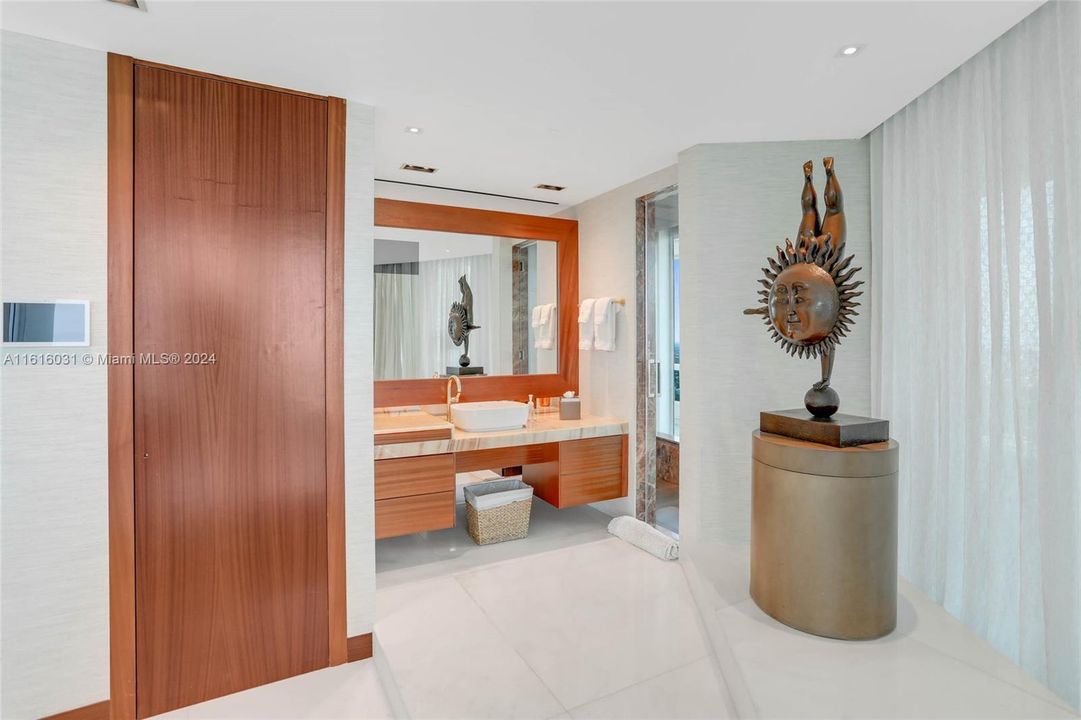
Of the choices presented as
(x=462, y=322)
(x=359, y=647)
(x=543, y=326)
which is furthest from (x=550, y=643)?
(x=543, y=326)

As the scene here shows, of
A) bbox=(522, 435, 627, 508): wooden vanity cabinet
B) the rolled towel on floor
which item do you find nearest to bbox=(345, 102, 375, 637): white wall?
bbox=(522, 435, 627, 508): wooden vanity cabinet

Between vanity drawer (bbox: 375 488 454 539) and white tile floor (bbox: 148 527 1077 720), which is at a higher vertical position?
vanity drawer (bbox: 375 488 454 539)

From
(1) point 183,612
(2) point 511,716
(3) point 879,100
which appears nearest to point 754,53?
(3) point 879,100

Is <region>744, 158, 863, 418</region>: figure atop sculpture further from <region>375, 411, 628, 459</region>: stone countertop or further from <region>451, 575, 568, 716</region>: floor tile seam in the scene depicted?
<region>375, 411, 628, 459</region>: stone countertop

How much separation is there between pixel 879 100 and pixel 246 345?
2.92 m

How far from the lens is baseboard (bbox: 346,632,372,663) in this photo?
2.41 metres

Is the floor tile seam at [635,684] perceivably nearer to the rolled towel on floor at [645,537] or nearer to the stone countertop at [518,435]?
the rolled towel on floor at [645,537]

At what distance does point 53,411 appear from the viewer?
75.4 inches

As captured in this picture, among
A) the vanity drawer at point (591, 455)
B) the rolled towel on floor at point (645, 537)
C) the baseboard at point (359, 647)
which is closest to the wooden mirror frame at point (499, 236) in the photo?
the vanity drawer at point (591, 455)

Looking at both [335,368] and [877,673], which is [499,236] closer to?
[335,368]

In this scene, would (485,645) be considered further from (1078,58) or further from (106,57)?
(1078,58)

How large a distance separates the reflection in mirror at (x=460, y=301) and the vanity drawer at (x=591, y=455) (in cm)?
75

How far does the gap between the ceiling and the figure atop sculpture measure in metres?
0.46

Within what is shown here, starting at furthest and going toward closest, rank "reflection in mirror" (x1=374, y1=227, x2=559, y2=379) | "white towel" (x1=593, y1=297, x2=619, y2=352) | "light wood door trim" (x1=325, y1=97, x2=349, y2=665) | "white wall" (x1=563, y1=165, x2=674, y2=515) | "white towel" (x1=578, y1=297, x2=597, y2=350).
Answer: "white towel" (x1=578, y1=297, x2=597, y2=350)
"white towel" (x1=593, y1=297, x2=619, y2=352)
"white wall" (x1=563, y1=165, x2=674, y2=515)
"reflection in mirror" (x1=374, y1=227, x2=559, y2=379)
"light wood door trim" (x1=325, y1=97, x2=349, y2=665)
